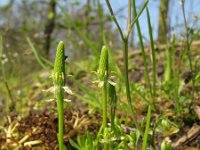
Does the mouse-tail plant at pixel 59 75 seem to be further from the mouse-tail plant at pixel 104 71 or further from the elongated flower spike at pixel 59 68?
the mouse-tail plant at pixel 104 71

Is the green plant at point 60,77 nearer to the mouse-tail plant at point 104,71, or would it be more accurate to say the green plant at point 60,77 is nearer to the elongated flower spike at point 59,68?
the elongated flower spike at point 59,68

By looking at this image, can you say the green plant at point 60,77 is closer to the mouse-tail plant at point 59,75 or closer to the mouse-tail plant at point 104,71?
the mouse-tail plant at point 59,75

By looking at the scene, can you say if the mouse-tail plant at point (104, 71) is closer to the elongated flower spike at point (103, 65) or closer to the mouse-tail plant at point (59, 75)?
the elongated flower spike at point (103, 65)

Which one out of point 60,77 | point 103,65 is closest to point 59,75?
point 60,77

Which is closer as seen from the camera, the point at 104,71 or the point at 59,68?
the point at 59,68

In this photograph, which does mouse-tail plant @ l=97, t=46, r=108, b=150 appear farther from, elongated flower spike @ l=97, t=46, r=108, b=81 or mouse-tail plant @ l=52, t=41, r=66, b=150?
mouse-tail plant @ l=52, t=41, r=66, b=150

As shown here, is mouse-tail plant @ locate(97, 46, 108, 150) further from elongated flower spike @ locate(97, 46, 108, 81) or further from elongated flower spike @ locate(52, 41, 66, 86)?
elongated flower spike @ locate(52, 41, 66, 86)

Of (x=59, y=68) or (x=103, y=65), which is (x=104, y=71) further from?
(x=59, y=68)

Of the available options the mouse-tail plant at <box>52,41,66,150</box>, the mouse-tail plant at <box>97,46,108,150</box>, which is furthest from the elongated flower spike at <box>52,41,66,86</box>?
the mouse-tail plant at <box>97,46,108,150</box>

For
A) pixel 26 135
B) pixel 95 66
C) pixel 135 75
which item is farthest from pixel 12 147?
pixel 95 66

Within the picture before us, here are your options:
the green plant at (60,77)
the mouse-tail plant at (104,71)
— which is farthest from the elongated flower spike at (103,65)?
the green plant at (60,77)

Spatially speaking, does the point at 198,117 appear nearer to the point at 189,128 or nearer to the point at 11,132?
the point at 189,128
